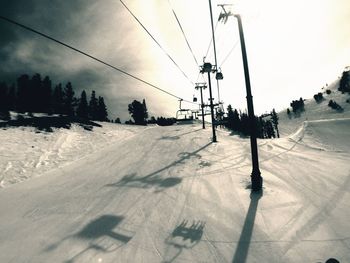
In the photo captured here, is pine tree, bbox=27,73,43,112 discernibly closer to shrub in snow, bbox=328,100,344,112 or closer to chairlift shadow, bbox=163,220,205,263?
chairlift shadow, bbox=163,220,205,263

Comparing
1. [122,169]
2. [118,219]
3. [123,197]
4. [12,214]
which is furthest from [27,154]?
[118,219]

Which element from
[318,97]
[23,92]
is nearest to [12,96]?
Result: [23,92]

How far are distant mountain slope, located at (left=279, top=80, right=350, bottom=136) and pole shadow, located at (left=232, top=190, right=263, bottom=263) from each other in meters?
125

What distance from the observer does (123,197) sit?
11.7 meters

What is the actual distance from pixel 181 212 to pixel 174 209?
0.40 meters

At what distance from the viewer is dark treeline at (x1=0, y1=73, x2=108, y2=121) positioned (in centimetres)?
7088

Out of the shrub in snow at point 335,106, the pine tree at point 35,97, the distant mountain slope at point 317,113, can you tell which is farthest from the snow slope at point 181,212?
the shrub in snow at point 335,106

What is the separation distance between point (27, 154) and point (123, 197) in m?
12.0

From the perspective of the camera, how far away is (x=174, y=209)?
10.0 meters

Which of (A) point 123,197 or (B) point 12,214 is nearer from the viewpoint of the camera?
(B) point 12,214

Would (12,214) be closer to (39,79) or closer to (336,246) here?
(336,246)

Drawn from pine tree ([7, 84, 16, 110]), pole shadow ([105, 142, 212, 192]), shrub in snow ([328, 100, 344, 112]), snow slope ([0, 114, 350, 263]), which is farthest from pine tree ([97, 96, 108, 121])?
shrub in snow ([328, 100, 344, 112])

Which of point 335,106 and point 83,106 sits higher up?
point 83,106

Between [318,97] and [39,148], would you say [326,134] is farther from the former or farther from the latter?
[318,97]
